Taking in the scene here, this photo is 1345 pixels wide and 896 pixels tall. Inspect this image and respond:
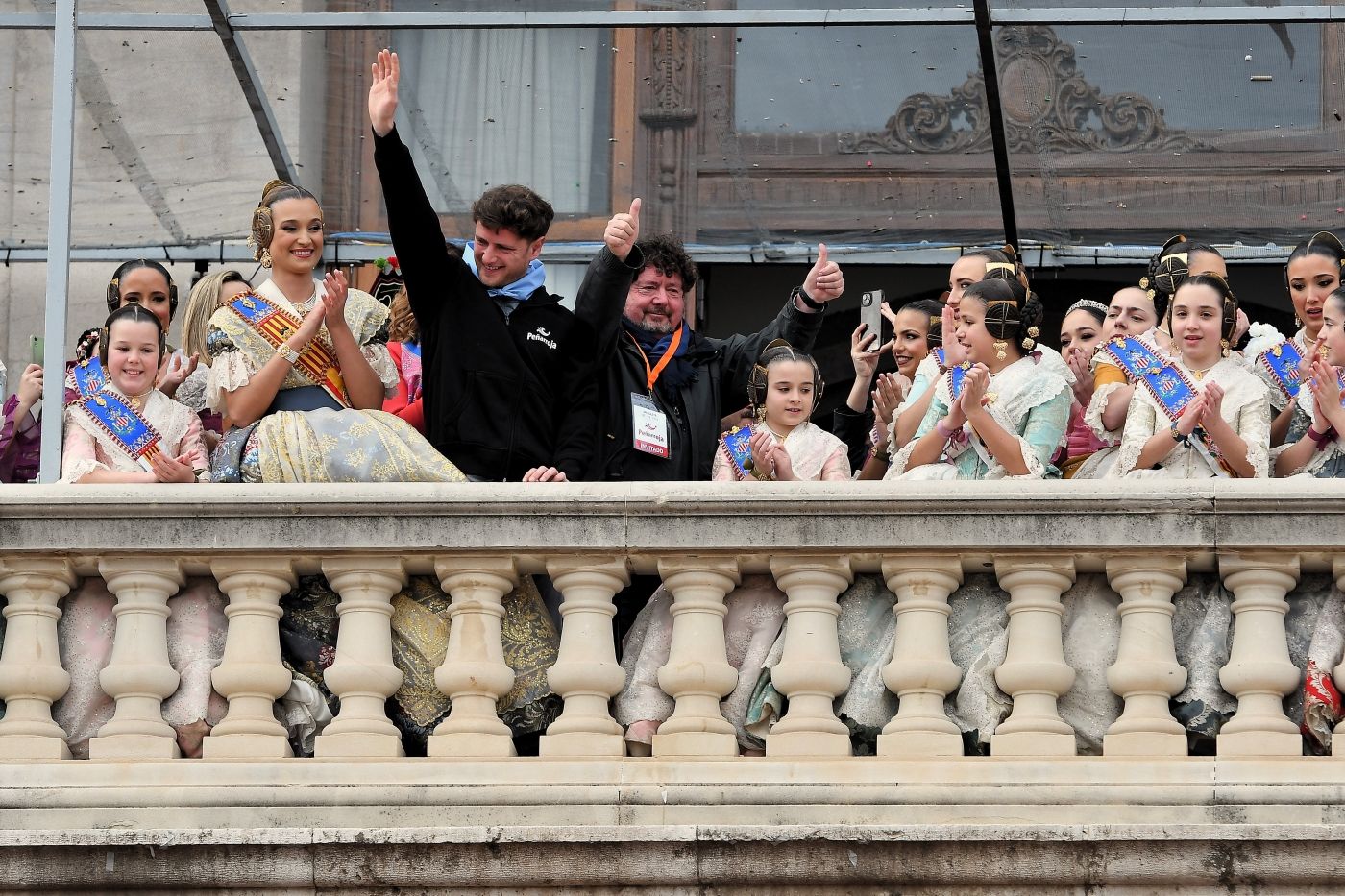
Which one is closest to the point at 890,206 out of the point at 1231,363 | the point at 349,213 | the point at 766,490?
the point at 349,213

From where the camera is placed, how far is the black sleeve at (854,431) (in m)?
9.02

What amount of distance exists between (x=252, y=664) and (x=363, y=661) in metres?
0.30

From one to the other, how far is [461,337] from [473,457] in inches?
14.4

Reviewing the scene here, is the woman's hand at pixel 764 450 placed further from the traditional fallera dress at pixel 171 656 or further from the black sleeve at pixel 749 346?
the traditional fallera dress at pixel 171 656

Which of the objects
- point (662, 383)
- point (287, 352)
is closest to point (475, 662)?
point (287, 352)

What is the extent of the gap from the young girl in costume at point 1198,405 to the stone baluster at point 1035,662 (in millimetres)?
775

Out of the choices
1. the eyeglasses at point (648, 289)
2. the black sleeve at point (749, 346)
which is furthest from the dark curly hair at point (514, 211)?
the black sleeve at point (749, 346)

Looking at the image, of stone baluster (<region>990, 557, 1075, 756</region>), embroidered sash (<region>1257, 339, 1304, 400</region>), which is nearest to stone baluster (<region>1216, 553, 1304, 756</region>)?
stone baluster (<region>990, 557, 1075, 756</region>)

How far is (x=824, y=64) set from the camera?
1059 centimetres

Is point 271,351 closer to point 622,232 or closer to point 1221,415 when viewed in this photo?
point 622,232

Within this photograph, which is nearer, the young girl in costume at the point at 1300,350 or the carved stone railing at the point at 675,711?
the carved stone railing at the point at 675,711

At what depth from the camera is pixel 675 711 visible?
6777 mm

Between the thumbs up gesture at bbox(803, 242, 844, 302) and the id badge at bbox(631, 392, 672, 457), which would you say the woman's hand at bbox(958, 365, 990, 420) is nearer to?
the id badge at bbox(631, 392, 672, 457)

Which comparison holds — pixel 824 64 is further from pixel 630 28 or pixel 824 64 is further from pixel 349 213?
pixel 349 213
